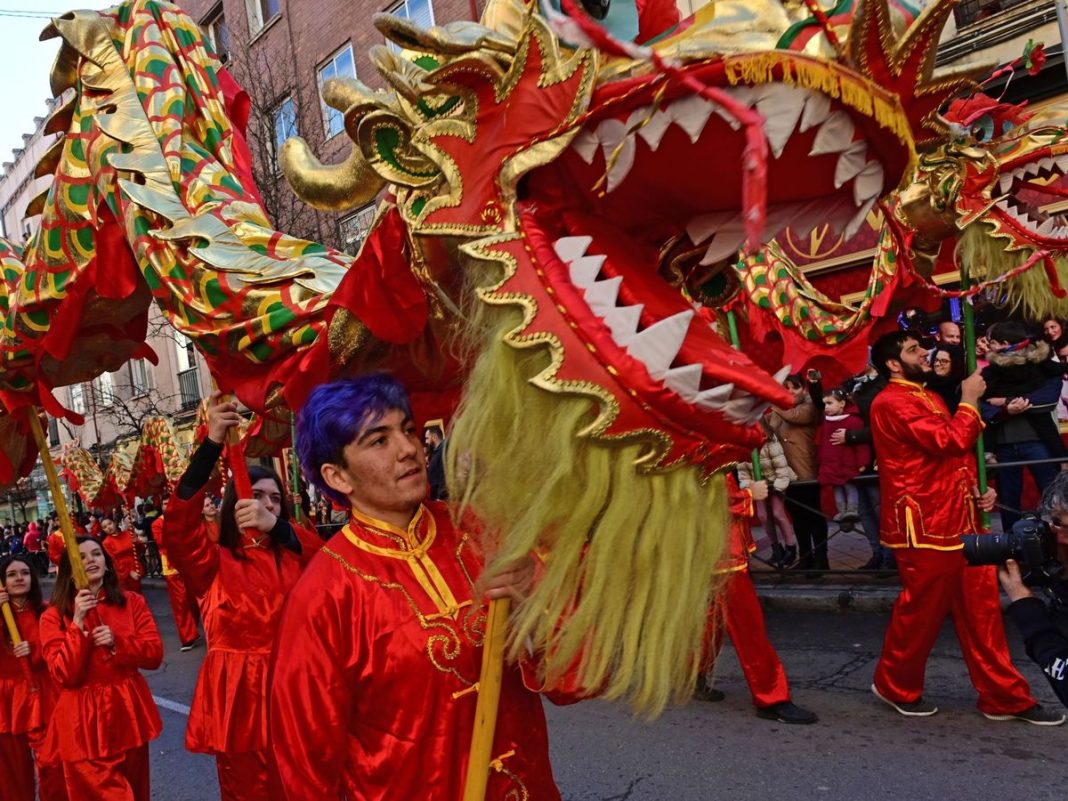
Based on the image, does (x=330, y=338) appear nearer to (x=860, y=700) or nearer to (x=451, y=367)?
(x=451, y=367)

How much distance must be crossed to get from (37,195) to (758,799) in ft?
11.1

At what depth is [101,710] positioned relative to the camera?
354cm

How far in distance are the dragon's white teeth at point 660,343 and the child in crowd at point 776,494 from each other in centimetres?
606

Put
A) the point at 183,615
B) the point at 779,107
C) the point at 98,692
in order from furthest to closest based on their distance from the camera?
the point at 183,615, the point at 98,692, the point at 779,107

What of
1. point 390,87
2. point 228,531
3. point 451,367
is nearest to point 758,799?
point 228,531

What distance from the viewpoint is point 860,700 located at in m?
4.60

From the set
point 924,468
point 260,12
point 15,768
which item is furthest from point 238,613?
point 260,12

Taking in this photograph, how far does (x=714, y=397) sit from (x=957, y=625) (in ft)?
11.9

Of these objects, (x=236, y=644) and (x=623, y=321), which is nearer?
(x=623, y=321)

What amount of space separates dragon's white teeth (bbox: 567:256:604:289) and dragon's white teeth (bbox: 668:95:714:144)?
23 centimetres

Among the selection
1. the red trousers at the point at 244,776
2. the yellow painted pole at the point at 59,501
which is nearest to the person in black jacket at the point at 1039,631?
the red trousers at the point at 244,776

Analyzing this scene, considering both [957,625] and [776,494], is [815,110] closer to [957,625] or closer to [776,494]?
[957,625]

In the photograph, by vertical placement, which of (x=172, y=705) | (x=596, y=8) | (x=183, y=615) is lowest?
(x=172, y=705)

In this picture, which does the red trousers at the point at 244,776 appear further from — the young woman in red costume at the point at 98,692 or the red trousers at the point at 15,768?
the red trousers at the point at 15,768
